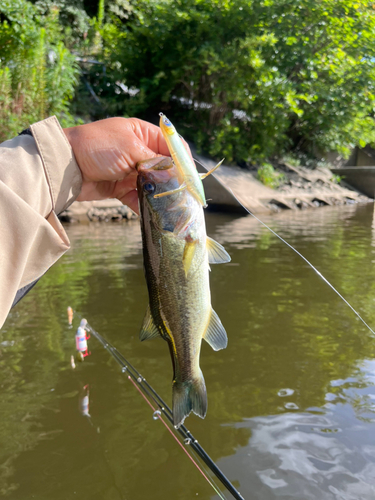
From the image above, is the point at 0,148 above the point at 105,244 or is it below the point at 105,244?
above

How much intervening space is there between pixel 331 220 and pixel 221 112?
788 cm

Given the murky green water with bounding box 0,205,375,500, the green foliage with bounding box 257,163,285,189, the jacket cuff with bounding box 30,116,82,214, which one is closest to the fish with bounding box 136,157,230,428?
the jacket cuff with bounding box 30,116,82,214

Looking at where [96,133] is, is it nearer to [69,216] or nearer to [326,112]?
[69,216]

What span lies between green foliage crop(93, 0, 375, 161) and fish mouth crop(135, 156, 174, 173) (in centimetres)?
1772

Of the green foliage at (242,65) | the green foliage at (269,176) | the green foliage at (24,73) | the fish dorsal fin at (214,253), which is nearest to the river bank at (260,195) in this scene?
the green foliage at (269,176)

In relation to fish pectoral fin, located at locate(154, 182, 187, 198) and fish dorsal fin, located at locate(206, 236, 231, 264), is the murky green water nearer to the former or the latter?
fish dorsal fin, located at locate(206, 236, 231, 264)

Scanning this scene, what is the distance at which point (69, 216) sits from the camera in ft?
48.0

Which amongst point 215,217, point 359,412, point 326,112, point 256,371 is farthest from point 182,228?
point 326,112

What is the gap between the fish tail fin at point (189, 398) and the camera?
69.7 inches

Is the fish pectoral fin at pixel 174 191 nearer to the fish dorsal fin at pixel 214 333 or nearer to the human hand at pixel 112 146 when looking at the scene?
the human hand at pixel 112 146

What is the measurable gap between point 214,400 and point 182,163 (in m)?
2.57

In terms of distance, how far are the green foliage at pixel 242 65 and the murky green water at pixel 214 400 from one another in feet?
45.1

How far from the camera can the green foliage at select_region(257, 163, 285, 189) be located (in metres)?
20.0

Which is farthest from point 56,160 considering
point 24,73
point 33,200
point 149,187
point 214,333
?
point 24,73
